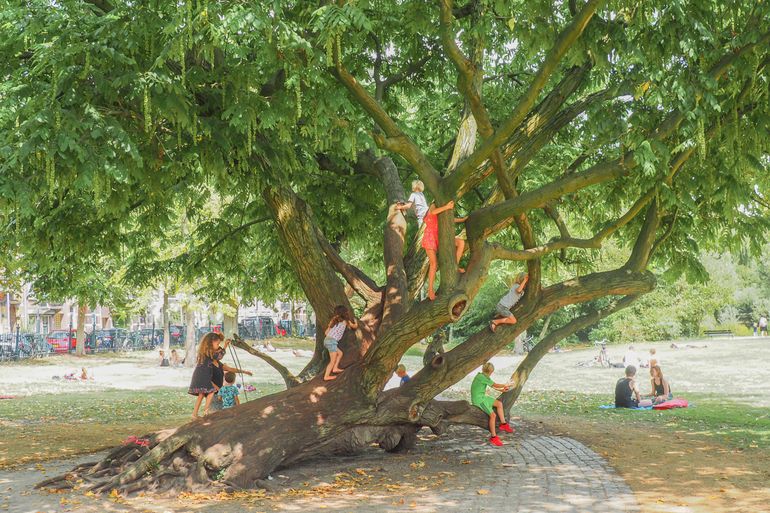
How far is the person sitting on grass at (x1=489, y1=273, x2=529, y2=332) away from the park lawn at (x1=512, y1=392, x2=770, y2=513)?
2.41 m

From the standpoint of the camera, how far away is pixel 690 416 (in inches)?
612

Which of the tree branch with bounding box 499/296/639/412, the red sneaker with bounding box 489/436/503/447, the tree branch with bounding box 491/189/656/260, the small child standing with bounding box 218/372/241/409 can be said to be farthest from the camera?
the tree branch with bounding box 499/296/639/412

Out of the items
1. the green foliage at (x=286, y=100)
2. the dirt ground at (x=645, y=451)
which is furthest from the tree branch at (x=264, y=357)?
the green foliage at (x=286, y=100)

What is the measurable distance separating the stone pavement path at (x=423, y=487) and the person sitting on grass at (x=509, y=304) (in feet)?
6.41

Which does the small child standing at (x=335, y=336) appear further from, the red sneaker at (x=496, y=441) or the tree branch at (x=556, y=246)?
the red sneaker at (x=496, y=441)

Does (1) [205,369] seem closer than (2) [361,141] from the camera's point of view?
No

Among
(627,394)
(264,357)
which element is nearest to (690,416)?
(627,394)

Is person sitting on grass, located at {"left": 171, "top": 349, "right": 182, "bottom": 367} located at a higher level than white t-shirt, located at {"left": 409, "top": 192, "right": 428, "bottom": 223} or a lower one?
lower

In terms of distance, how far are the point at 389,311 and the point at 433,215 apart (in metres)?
1.85

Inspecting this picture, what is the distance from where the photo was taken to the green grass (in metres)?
12.7

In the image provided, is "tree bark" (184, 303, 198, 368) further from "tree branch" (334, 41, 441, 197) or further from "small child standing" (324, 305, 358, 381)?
"tree branch" (334, 41, 441, 197)

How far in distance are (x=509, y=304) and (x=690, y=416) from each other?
257 inches

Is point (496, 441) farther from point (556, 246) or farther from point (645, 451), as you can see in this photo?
point (556, 246)

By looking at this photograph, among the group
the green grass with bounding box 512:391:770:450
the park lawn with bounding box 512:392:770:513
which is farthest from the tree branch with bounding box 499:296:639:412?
the green grass with bounding box 512:391:770:450
